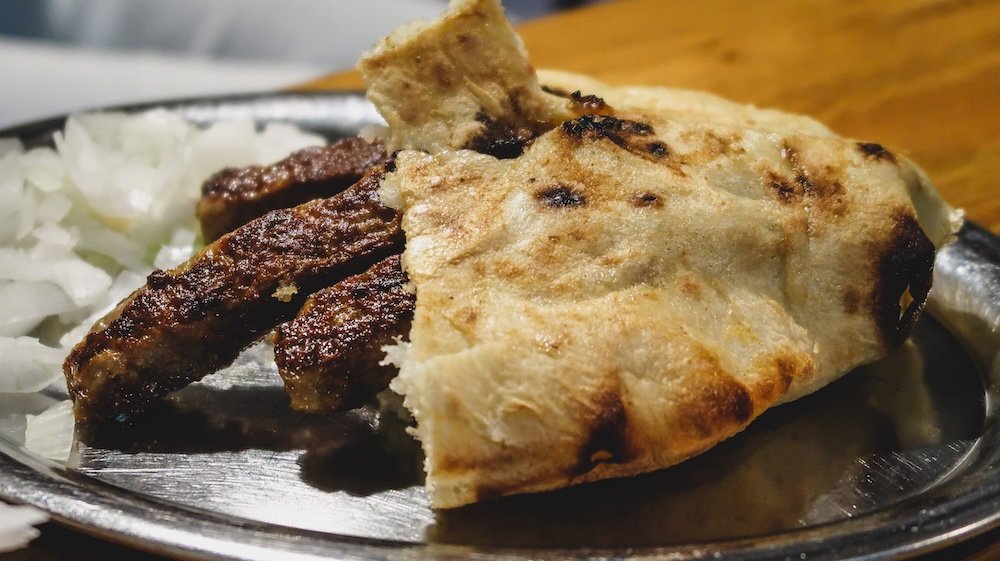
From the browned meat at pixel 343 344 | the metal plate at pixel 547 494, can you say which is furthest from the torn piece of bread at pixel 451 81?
the metal plate at pixel 547 494

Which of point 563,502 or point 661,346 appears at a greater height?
point 661,346

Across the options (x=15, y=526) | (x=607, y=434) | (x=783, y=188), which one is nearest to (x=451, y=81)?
(x=783, y=188)

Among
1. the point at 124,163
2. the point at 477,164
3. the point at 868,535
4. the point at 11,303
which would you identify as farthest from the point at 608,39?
the point at 868,535

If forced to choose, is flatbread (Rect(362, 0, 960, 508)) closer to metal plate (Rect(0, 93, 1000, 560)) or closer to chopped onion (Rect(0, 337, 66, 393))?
metal plate (Rect(0, 93, 1000, 560))

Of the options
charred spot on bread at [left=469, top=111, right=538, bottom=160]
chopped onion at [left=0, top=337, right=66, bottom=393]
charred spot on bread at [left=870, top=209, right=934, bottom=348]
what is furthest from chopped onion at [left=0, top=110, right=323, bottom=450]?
charred spot on bread at [left=870, top=209, right=934, bottom=348]

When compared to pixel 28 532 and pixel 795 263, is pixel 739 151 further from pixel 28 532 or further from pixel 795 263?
pixel 28 532
